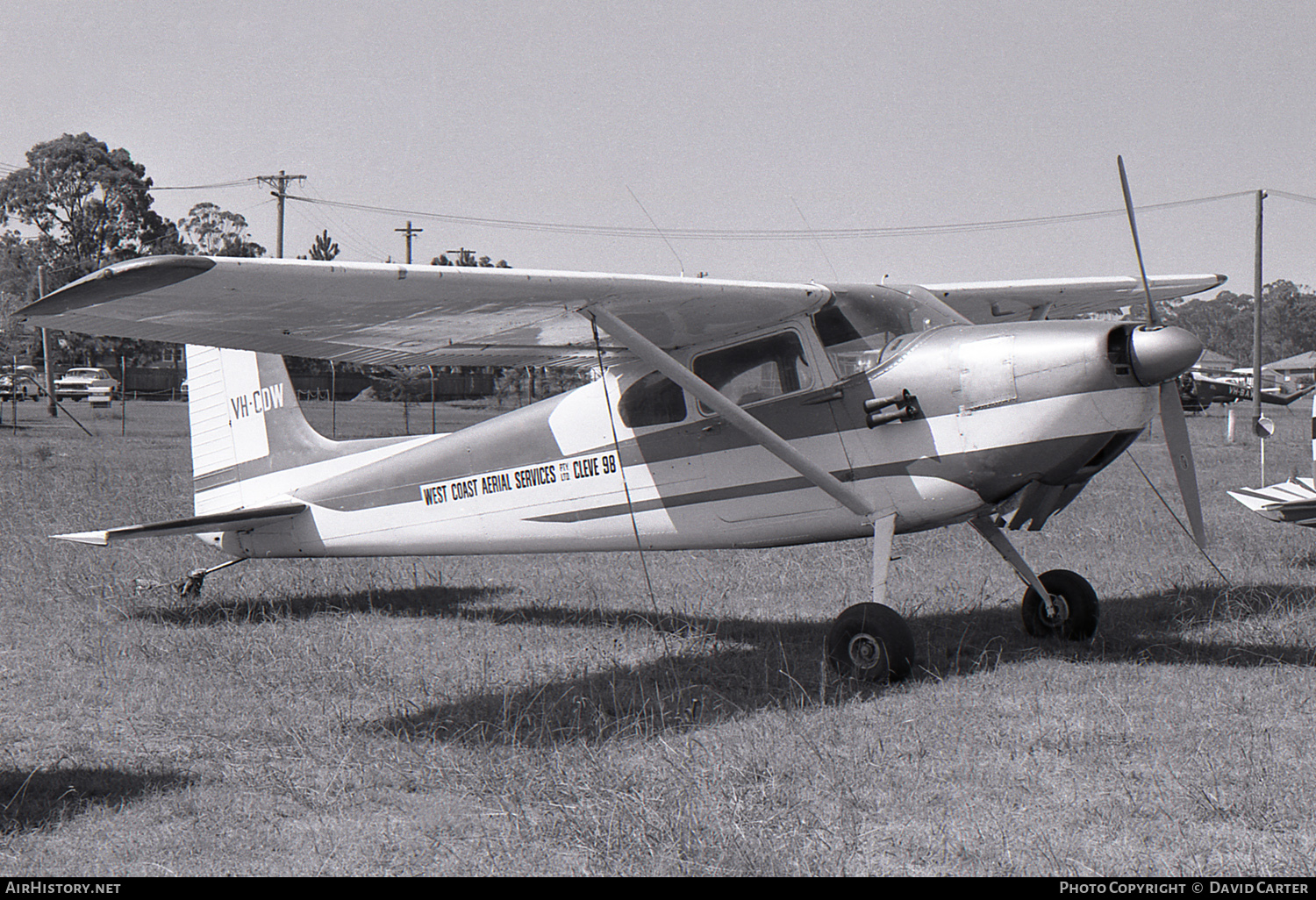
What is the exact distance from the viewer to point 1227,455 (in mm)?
26203

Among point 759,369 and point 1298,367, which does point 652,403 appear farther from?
point 1298,367

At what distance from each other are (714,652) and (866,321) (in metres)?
2.48

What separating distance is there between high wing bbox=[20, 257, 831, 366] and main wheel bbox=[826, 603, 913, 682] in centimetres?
193

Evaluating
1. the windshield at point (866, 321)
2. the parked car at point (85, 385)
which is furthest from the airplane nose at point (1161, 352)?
the parked car at point (85, 385)

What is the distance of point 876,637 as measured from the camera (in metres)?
6.23

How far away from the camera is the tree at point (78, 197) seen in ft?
253

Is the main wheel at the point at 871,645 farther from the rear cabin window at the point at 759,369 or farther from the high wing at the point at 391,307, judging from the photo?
the high wing at the point at 391,307

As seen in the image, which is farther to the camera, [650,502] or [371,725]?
[650,502]

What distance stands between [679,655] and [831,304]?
101 inches

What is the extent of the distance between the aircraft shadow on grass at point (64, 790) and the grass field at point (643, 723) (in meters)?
0.02

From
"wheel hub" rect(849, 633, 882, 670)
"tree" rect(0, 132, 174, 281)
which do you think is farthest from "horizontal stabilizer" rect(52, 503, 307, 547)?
"tree" rect(0, 132, 174, 281)

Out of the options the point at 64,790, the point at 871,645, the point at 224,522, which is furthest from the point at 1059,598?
the point at 224,522
